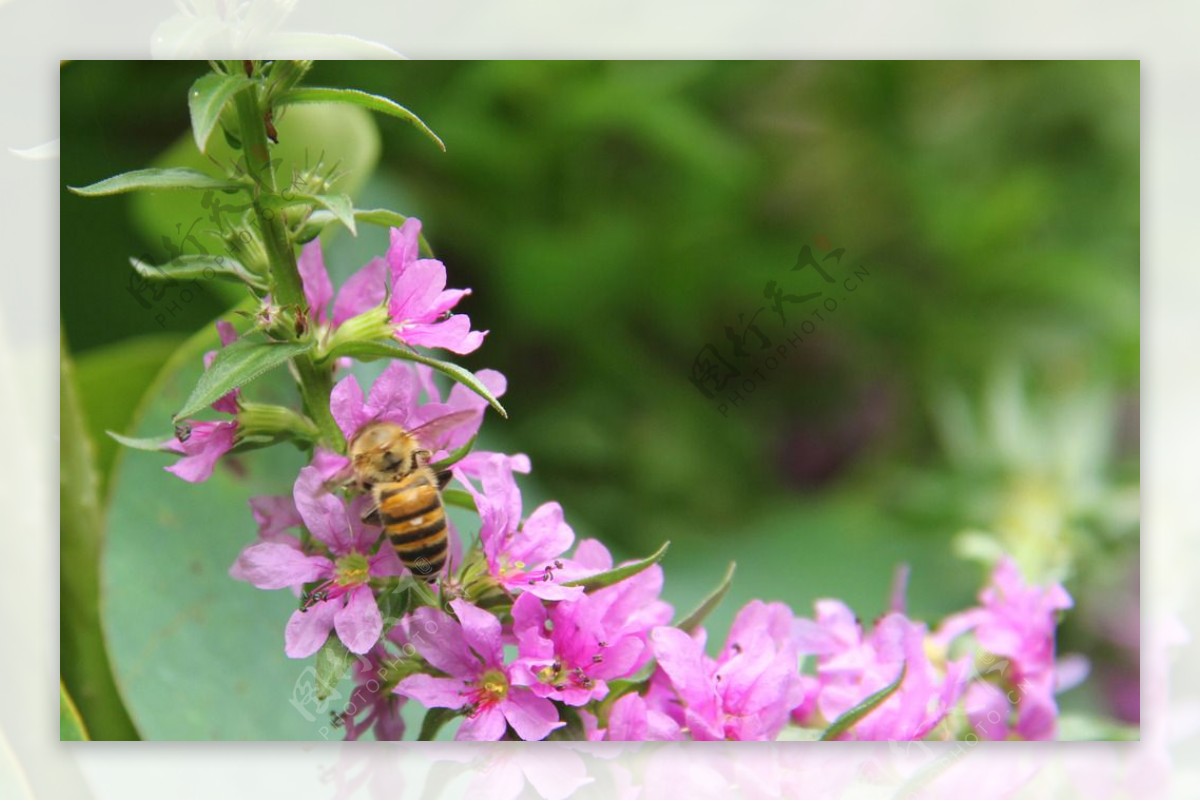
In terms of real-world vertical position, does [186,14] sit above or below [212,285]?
above

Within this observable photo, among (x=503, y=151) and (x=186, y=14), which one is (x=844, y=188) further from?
(x=186, y=14)

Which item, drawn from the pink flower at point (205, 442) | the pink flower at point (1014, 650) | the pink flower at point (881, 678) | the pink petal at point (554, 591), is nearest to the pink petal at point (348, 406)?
the pink flower at point (205, 442)

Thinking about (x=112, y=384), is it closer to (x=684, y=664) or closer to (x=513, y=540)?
(x=513, y=540)

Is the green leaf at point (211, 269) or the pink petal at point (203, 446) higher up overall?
the green leaf at point (211, 269)

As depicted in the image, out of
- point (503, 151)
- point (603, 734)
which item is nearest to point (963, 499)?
point (503, 151)

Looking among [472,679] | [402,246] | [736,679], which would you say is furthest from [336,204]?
[736,679]

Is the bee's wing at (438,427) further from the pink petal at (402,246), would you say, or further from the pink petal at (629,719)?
the pink petal at (629,719)

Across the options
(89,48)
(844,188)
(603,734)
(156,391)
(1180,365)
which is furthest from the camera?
(844,188)
